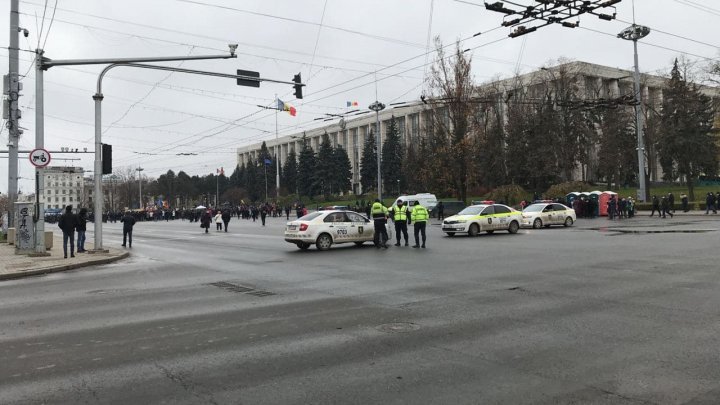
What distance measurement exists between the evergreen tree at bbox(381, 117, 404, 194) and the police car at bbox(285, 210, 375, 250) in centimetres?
8166

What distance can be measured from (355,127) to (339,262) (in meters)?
124

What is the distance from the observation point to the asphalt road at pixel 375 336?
475cm

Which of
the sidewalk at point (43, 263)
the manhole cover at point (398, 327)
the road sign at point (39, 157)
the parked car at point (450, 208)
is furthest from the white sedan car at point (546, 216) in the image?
the manhole cover at point (398, 327)

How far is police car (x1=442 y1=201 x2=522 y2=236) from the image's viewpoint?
24.4 m

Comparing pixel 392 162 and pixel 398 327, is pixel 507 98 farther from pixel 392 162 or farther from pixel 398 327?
pixel 392 162

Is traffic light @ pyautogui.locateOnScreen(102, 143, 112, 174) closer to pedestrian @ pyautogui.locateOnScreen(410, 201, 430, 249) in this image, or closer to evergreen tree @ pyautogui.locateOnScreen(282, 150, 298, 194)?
pedestrian @ pyautogui.locateOnScreen(410, 201, 430, 249)

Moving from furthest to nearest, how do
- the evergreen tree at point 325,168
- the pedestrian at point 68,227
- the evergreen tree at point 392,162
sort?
the evergreen tree at point 325,168, the evergreen tree at point 392,162, the pedestrian at point 68,227

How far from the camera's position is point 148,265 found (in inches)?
636

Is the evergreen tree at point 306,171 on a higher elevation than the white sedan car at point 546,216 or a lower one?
higher

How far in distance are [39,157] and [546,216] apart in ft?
80.1

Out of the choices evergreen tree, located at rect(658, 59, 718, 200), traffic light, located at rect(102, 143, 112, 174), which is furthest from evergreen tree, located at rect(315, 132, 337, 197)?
traffic light, located at rect(102, 143, 112, 174)

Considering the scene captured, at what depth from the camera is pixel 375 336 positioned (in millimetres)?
6578

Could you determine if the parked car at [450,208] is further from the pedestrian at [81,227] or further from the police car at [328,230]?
the pedestrian at [81,227]

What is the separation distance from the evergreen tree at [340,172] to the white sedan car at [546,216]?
78024 mm
